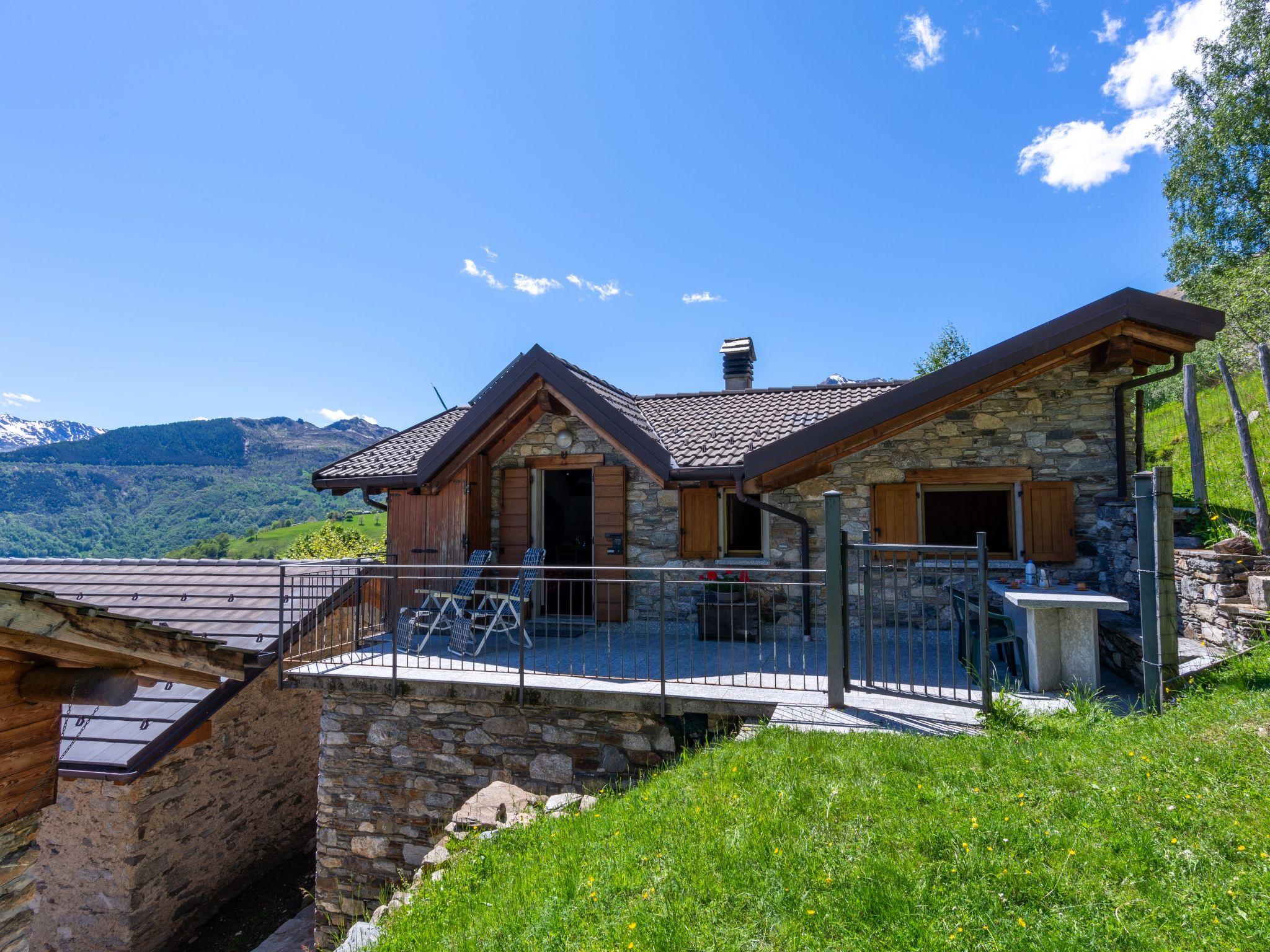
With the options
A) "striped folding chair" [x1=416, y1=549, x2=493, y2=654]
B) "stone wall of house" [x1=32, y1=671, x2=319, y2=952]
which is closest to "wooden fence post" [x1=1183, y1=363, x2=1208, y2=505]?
"striped folding chair" [x1=416, y1=549, x2=493, y2=654]

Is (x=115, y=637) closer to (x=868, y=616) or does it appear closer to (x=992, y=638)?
(x=868, y=616)

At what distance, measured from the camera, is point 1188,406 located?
988cm

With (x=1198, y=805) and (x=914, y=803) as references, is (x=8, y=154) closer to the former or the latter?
(x=914, y=803)

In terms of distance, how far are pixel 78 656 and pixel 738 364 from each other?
12621 millimetres

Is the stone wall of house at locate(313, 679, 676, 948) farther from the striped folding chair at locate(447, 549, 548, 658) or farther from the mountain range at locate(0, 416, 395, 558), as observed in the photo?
the mountain range at locate(0, 416, 395, 558)

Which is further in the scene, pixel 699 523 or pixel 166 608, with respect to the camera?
pixel 166 608

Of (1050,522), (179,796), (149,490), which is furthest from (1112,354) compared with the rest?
(149,490)

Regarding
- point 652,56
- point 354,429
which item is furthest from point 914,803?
point 354,429

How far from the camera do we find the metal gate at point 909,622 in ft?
16.3

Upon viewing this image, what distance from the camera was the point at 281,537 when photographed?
66.6 metres

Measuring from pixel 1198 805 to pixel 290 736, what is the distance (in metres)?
9.85

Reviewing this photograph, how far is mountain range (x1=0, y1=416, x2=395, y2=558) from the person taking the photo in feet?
249

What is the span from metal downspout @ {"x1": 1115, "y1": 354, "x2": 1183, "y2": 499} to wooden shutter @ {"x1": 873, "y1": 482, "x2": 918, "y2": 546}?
2261 mm

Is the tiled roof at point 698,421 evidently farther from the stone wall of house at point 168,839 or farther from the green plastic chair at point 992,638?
the stone wall of house at point 168,839
